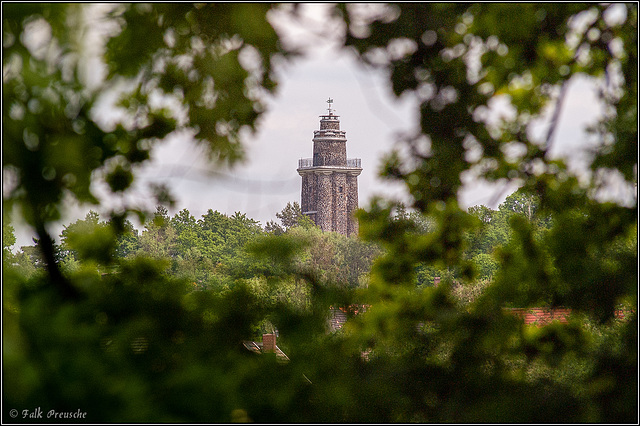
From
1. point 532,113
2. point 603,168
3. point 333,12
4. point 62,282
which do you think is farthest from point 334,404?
point 532,113

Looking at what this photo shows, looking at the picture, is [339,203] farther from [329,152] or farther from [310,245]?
[310,245]

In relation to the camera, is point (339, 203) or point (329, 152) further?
point (339, 203)

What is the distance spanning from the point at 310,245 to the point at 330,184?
57.1 meters

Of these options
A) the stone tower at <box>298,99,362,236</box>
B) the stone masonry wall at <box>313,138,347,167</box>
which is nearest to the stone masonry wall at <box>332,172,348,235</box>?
the stone tower at <box>298,99,362,236</box>

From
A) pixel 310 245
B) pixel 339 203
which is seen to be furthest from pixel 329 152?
pixel 310 245

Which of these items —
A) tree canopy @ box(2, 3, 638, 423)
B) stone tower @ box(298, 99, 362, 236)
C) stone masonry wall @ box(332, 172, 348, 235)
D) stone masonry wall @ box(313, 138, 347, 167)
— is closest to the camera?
tree canopy @ box(2, 3, 638, 423)

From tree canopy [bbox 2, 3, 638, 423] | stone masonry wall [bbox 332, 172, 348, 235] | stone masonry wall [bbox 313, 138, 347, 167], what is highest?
stone masonry wall [bbox 313, 138, 347, 167]

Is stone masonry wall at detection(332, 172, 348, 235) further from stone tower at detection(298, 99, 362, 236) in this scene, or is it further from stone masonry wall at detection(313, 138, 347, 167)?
stone masonry wall at detection(313, 138, 347, 167)

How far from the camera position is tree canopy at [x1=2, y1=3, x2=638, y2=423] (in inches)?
37.1

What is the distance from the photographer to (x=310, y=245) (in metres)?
1.70

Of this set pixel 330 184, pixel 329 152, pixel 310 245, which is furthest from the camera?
pixel 330 184

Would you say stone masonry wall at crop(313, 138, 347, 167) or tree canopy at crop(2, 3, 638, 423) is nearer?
tree canopy at crop(2, 3, 638, 423)

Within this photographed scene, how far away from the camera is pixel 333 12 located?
1.55 metres

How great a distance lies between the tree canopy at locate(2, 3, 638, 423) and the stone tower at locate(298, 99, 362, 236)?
54993 mm
